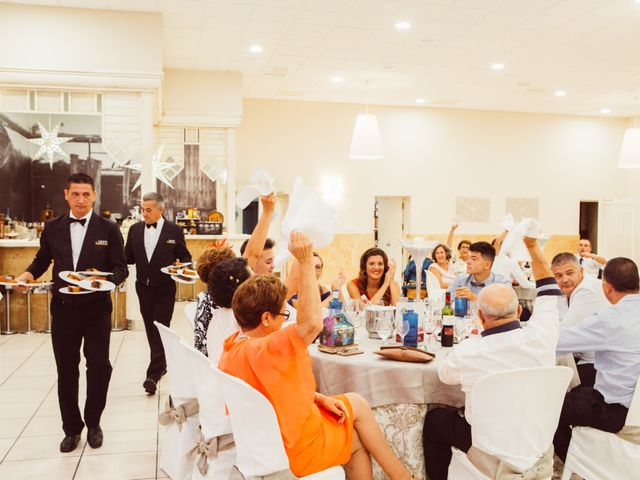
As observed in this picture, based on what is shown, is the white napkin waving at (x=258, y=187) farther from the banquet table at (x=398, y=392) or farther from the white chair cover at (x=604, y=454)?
the white chair cover at (x=604, y=454)

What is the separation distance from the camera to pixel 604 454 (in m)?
3.03

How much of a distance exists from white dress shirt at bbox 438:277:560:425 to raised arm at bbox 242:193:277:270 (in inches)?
46.4

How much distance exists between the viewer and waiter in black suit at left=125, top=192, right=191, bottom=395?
17.8 ft

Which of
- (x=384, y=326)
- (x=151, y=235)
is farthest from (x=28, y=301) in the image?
(x=384, y=326)

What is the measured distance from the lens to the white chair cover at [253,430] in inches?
94.7

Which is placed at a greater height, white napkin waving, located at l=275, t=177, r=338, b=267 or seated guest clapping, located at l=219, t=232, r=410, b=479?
white napkin waving, located at l=275, t=177, r=338, b=267

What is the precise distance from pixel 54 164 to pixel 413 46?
5.32 meters

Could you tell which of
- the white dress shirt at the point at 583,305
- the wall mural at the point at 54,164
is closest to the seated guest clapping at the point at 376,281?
the white dress shirt at the point at 583,305

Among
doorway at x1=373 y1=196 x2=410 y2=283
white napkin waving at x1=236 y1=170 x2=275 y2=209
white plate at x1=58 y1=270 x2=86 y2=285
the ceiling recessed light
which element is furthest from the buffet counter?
doorway at x1=373 y1=196 x2=410 y2=283

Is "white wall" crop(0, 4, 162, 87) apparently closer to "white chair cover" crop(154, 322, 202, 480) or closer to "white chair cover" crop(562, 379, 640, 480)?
"white chair cover" crop(154, 322, 202, 480)

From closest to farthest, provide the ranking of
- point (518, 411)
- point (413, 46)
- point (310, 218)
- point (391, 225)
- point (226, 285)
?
point (310, 218) → point (518, 411) → point (226, 285) → point (413, 46) → point (391, 225)

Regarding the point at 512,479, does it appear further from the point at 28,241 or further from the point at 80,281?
the point at 28,241

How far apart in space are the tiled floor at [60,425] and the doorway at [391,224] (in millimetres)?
8400

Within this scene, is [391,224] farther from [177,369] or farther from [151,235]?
[177,369]
